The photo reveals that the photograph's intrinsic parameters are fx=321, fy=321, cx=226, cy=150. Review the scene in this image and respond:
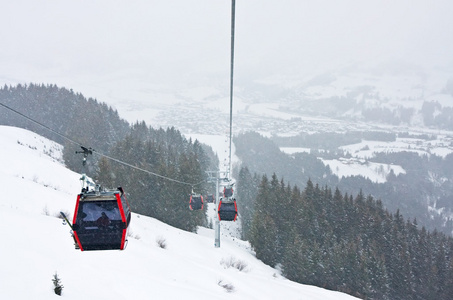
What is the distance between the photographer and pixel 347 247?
48.8 metres

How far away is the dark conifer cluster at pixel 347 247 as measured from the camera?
153ft

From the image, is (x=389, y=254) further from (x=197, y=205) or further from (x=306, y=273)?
(x=197, y=205)

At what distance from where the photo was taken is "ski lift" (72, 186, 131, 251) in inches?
353

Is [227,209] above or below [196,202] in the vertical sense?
above

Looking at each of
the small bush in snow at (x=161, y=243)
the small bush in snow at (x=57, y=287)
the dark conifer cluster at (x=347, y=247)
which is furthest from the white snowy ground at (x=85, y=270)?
the dark conifer cluster at (x=347, y=247)

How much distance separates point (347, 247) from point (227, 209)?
31613 millimetres

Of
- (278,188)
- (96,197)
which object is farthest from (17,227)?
(278,188)

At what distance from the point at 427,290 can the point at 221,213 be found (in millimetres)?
43747

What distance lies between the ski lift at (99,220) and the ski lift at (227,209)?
16034 millimetres

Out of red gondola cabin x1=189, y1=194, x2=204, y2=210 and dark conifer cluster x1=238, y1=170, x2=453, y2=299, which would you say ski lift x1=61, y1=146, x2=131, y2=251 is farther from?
dark conifer cluster x1=238, y1=170, x2=453, y2=299

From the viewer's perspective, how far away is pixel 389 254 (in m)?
52.5

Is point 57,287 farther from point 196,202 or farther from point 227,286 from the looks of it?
point 196,202

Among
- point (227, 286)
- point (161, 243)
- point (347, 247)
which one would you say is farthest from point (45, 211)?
point (347, 247)

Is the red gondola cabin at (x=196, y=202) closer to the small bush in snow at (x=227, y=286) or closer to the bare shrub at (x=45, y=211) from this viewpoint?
the bare shrub at (x=45, y=211)
